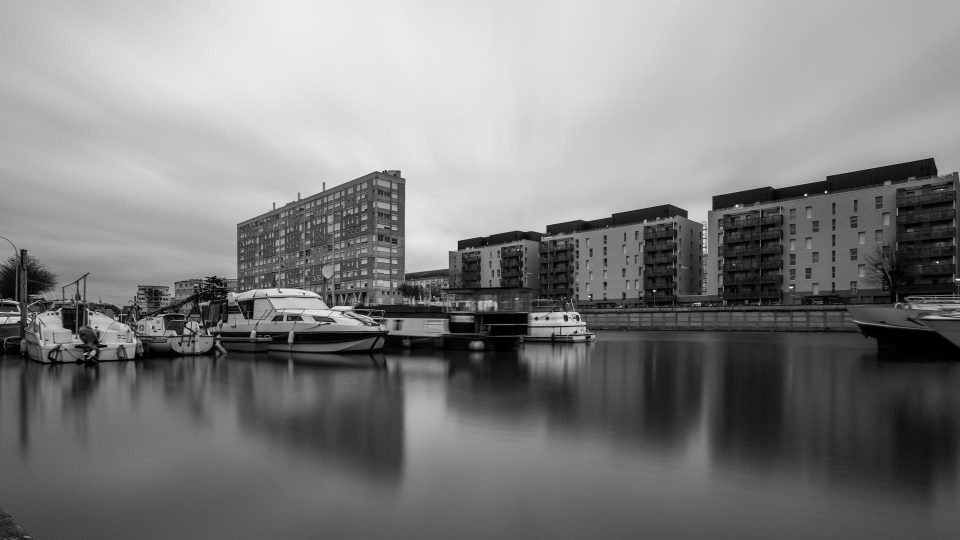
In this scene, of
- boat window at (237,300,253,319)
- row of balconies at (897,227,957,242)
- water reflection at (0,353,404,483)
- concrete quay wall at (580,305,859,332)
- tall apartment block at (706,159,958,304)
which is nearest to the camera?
water reflection at (0,353,404,483)

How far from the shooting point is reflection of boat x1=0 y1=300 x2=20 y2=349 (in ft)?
98.1

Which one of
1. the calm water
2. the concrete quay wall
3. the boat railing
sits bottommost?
the concrete quay wall

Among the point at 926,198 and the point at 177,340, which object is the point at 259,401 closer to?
the point at 177,340

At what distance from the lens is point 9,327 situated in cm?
3253

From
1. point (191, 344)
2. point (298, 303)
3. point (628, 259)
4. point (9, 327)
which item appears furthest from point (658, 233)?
point (9, 327)

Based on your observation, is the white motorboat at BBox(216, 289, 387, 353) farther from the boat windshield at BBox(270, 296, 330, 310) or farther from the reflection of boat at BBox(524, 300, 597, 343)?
the reflection of boat at BBox(524, 300, 597, 343)

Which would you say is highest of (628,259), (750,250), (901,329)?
(750,250)

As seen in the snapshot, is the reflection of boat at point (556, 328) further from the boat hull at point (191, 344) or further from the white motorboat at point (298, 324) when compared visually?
the boat hull at point (191, 344)

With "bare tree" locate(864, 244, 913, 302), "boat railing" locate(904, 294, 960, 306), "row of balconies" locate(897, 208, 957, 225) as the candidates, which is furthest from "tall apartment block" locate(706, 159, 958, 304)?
"boat railing" locate(904, 294, 960, 306)

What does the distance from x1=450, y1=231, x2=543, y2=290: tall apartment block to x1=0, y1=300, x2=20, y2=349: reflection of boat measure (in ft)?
300

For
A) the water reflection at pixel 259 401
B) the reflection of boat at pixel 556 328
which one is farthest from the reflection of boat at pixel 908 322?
the water reflection at pixel 259 401

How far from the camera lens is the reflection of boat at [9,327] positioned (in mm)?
29906

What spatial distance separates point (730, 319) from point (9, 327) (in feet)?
271

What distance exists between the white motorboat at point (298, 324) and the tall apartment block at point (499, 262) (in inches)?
3538
